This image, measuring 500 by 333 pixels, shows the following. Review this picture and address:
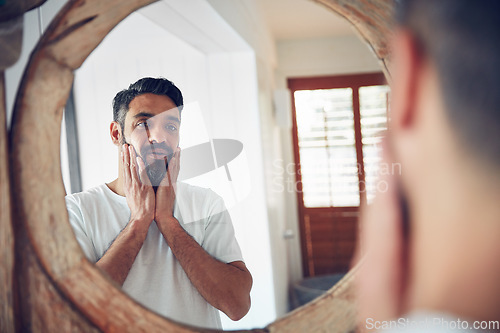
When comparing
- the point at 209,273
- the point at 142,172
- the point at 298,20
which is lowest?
the point at 209,273

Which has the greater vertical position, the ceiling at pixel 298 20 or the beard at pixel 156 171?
the ceiling at pixel 298 20

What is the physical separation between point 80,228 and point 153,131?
13 centimetres

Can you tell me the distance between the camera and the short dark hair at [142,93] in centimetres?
38

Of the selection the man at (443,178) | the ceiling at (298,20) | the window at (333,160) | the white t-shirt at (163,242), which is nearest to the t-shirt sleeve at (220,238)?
the white t-shirt at (163,242)

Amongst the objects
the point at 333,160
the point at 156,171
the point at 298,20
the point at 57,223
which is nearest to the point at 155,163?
the point at 156,171

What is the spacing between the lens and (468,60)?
128mm

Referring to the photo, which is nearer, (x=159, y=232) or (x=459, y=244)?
(x=459, y=244)

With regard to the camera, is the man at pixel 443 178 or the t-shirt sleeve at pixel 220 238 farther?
the t-shirt sleeve at pixel 220 238

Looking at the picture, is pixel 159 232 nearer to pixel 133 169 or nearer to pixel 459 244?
pixel 133 169

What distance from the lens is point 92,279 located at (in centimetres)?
28

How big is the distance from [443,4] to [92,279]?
277 millimetres

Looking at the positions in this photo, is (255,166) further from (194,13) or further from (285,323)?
(285,323)

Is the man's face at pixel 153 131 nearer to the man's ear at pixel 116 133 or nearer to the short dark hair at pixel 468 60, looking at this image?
the man's ear at pixel 116 133

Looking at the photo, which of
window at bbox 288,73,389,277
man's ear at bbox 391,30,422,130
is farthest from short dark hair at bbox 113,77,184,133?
window at bbox 288,73,389,277
